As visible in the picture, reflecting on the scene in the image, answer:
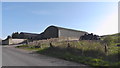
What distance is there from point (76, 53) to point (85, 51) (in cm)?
104

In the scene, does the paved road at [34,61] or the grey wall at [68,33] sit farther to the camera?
the grey wall at [68,33]

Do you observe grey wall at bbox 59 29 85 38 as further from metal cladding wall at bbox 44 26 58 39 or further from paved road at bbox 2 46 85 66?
paved road at bbox 2 46 85 66

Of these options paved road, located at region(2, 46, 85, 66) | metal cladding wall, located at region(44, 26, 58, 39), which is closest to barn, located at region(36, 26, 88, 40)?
metal cladding wall, located at region(44, 26, 58, 39)

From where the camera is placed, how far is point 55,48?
55.0ft

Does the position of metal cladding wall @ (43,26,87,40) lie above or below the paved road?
above

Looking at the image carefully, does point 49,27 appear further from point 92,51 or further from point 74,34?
point 92,51

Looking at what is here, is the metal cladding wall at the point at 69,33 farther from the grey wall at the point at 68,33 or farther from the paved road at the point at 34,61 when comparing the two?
the paved road at the point at 34,61

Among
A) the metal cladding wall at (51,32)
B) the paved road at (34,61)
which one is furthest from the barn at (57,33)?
the paved road at (34,61)

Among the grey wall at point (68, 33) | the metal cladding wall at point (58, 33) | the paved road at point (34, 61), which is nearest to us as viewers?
the paved road at point (34, 61)

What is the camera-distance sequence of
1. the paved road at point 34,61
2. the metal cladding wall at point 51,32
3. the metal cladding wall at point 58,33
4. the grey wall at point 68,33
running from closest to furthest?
the paved road at point 34,61, the metal cladding wall at point 58,33, the metal cladding wall at point 51,32, the grey wall at point 68,33

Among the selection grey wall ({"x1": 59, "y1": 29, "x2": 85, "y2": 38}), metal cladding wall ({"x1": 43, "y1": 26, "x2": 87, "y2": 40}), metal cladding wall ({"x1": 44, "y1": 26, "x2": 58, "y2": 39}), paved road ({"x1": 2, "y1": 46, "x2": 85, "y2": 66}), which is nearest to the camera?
paved road ({"x1": 2, "y1": 46, "x2": 85, "y2": 66})

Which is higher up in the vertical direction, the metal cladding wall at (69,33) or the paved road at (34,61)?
the metal cladding wall at (69,33)

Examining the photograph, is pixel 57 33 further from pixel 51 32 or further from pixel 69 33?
pixel 69 33

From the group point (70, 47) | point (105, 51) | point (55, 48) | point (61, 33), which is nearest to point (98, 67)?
point (105, 51)
